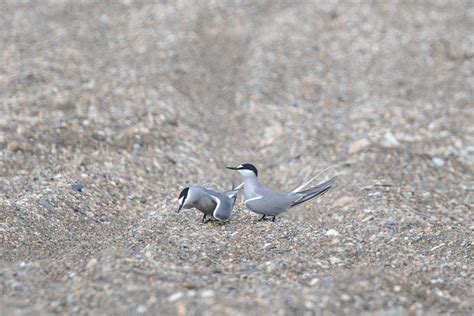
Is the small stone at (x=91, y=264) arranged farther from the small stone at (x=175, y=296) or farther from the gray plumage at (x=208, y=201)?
the gray plumage at (x=208, y=201)

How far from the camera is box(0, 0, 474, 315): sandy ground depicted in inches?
213

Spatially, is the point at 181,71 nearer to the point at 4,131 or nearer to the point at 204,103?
the point at 204,103

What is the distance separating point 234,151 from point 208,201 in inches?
114

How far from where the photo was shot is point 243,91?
433 inches

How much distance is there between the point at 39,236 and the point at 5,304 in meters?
1.71

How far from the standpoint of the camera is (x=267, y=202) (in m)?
6.91

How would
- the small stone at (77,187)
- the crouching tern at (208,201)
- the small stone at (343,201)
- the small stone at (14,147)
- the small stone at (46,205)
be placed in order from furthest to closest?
the small stone at (14,147) < the small stone at (343,201) < the small stone at (77,187) < the small stone at (46,205) < the crouching tern at (208,201)

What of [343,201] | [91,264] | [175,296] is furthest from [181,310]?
[343,201]

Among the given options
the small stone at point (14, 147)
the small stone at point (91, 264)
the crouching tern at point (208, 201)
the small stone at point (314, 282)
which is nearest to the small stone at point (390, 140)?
the crouching tern at point (208, 201)

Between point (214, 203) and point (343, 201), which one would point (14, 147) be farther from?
point (343, 201)

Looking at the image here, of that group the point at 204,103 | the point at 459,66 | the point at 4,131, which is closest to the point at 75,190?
the point at 4,131

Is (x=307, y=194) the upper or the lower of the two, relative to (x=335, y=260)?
upper

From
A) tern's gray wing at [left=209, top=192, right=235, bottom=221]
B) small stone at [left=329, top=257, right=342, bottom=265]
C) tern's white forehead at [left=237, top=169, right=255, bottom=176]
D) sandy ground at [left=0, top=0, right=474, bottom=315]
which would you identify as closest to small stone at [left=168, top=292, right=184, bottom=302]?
sandy ground at [left=0, top=0, right=474, bottom=315]

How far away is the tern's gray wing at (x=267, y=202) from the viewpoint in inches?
272
